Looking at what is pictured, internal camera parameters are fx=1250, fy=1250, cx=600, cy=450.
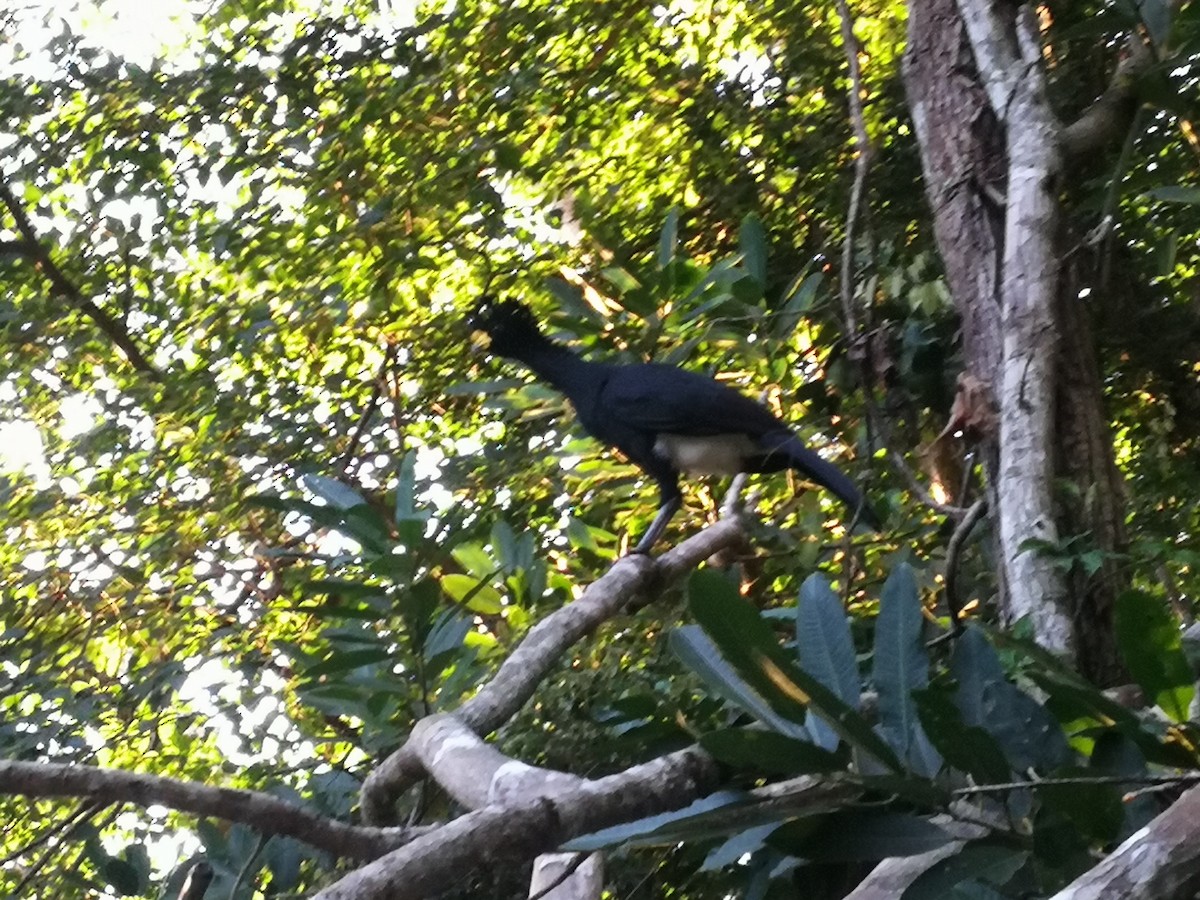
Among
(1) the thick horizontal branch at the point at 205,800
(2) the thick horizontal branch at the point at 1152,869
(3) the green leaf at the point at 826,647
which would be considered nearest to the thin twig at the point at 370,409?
(1) the thick horizontal branch at the point at 205,800

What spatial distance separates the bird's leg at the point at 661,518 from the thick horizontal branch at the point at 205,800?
4.63 feet

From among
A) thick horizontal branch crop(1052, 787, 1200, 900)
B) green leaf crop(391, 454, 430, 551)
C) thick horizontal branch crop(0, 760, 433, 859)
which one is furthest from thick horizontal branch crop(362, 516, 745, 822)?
thick horizontal branch crop(1052, 787, 1200, 900)

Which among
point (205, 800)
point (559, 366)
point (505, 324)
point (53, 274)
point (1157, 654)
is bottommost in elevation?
point (1157, 654)

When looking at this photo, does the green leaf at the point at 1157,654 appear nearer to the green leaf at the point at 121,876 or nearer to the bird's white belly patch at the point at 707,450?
the green leaf at the point at 121,876

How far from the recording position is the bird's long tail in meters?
2.73

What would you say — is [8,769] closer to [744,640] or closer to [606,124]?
[744,640]

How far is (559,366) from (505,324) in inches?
6.9

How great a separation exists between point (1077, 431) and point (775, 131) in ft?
5.12

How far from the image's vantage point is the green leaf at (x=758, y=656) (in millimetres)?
1003

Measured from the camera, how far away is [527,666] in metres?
1.77

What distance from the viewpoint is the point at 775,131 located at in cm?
334

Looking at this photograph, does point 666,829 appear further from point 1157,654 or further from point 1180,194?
point 1180,194

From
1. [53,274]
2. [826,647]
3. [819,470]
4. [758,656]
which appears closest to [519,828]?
[758,656]

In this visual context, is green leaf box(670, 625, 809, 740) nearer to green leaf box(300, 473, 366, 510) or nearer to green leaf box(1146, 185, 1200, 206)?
green leaf box(300, 473, 366, 510)
